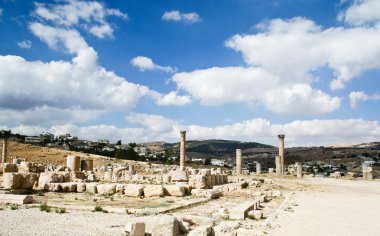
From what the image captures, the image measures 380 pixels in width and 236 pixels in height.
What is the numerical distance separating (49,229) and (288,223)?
639 centimetres

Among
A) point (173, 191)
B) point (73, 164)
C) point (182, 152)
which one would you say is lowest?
point (173, 191)

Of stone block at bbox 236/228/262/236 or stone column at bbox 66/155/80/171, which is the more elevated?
stone column at bbox 66/155/80/171

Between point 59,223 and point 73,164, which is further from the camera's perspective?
point 73,164

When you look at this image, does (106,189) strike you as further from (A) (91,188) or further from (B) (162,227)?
(B) (162,227)

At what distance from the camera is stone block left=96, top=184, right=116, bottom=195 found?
18766 mm

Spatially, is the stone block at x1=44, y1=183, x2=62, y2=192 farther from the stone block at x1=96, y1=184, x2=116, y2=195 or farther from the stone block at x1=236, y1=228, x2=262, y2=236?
the stone block at x1=236, y1=228, x2=262, y2=236

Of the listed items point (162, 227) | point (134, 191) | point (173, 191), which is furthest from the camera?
point (173, 191)

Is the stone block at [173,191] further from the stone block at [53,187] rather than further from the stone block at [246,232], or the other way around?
the stone block at [246,232]

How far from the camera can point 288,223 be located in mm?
10703

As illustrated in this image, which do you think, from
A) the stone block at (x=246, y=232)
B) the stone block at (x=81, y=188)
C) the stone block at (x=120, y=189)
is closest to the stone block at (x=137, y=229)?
the stone block at (x=246, y=232)

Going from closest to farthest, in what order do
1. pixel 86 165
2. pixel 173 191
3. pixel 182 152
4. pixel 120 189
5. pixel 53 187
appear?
pixel 173 191 < pixel 120 189 < pixel 53 187 < pixel 86 165 < pixel 182 152

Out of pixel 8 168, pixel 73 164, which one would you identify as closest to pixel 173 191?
pixel 8 168

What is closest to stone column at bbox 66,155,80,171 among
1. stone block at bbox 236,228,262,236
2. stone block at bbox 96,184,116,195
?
stone block at bbox 96,184,116,195

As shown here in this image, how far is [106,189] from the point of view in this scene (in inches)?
752
